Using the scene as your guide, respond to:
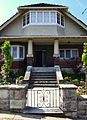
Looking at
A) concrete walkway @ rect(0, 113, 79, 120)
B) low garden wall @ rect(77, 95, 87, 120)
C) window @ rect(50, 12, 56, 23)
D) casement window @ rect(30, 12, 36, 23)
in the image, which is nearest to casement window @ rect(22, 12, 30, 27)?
casement window @ rect(30, 12, 36, 23)

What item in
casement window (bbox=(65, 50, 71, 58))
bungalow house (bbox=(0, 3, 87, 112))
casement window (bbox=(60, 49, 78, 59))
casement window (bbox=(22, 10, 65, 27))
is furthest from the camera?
casement window (bbox=(65, 50, 71, 58))

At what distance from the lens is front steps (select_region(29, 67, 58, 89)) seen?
1631 cm

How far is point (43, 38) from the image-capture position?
21031mm

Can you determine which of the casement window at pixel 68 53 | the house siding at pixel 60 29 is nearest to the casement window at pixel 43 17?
the house siding at pixel 60 29

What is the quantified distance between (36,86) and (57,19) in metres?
10.7

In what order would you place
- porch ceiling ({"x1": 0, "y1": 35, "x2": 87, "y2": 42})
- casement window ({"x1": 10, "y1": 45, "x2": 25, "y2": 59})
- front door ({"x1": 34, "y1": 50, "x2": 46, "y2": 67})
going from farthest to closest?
front door ({"x1": 34, "y1": 50, "x2": 46, "y2": 67}) → casement window ({"x1": 10, "y1": 45, "x2": 25, "y2": 59}) → porch ceiling ({"x1": 0, "y1": 35, "x2": 87, "y2": 42})

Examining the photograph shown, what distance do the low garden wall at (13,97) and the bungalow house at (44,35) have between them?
12705 mm

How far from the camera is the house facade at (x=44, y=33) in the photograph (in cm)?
2211

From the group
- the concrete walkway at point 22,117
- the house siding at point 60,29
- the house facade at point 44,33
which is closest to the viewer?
the concrete walkway at point 22,117

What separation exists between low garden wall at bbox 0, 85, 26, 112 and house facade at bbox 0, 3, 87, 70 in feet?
44.6

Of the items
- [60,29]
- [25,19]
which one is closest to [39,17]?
[25,19]

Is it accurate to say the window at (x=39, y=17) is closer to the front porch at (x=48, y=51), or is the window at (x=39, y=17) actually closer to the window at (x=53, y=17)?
the window at (x=53, y=17)

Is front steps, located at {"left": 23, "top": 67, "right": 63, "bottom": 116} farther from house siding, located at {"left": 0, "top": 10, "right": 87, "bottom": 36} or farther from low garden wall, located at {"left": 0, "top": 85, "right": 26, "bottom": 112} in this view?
house siding, located at {"left": 0, "top": 10, "right": 87, "bottom": 36}

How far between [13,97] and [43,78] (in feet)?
34.3
